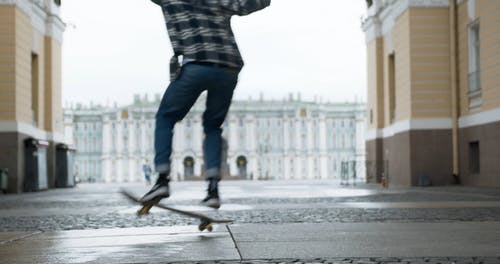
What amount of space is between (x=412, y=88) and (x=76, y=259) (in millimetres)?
21972

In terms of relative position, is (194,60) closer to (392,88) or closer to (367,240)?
(367,240)

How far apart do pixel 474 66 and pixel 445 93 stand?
2.05m

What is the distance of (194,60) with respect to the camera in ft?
15.7

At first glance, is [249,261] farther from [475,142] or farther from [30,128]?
[30,128]

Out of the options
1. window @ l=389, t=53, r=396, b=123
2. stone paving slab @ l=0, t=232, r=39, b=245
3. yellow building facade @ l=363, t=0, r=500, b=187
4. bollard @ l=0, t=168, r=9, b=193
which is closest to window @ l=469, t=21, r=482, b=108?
yellow building facade @ l=363, t=0, r=500, b=187

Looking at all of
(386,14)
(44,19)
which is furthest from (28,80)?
(386,14)

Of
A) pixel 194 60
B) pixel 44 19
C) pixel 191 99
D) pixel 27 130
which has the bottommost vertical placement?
pixel 191 99

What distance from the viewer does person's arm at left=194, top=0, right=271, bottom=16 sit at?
4.85m

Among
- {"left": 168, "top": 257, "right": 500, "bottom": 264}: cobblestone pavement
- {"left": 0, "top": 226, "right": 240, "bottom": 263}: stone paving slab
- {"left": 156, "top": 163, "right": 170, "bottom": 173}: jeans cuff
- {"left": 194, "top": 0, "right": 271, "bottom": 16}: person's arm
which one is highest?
{"left": 194, "top": 0, "right": 271, "bottom": 16}: person's arm

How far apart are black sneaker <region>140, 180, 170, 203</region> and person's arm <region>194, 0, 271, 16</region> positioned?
115 cm

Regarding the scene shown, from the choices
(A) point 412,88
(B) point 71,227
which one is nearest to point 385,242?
(B) point 71,227

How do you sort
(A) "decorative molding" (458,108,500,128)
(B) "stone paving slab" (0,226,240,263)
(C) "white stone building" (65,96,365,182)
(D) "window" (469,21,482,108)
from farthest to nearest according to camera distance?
(C) "white stone building" (65,96,365,182), (D) "window" (469,21,482,108), (A) "decorative molding" (458,108,500,128), (B) "stone paving slab" (0,226,240,263)

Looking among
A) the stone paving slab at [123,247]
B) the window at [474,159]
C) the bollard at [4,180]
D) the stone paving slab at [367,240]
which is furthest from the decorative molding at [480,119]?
the stone paving slab at [123,247]

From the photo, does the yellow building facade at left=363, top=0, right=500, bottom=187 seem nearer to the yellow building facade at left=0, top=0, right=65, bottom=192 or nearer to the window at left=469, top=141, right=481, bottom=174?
the window at left=469, top=141, right=481, bottom=174
